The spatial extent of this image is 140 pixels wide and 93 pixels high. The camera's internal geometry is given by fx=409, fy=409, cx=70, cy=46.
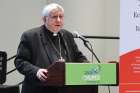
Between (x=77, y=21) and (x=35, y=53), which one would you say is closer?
(x=35, y=53)

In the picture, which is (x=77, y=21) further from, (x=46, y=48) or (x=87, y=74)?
(x=87, y=74)

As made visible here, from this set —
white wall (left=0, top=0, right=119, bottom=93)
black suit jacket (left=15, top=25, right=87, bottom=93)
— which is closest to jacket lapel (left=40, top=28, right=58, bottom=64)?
black suit jacket (left=15, top=25, right=87, bottom=93)

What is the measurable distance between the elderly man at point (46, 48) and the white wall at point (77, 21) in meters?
2.47

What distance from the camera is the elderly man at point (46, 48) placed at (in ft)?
9.86

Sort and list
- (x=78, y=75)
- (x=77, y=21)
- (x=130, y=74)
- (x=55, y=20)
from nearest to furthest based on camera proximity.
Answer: (x=78, y=75) → (x=130, y=74) → (x=55, y=20) → (x=77, y=21)

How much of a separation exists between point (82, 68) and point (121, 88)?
401 millimetres

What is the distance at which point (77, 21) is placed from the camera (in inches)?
226

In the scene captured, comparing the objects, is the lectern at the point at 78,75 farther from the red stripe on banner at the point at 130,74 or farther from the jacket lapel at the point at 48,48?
the jacket lapel at the point at 48,48

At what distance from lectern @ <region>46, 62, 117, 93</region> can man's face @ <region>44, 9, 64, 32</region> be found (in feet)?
1.50

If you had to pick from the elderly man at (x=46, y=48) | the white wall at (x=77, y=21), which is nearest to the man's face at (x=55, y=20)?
the elderly man at (x=46, y=48)

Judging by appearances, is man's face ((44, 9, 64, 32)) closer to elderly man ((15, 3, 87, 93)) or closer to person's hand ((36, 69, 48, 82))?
elderly man ((15, 3, 87, 93))

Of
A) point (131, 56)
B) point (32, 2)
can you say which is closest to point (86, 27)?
point (32, 2)

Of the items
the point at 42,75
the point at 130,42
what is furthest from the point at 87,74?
the point at 130,42

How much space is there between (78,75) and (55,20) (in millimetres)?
555
